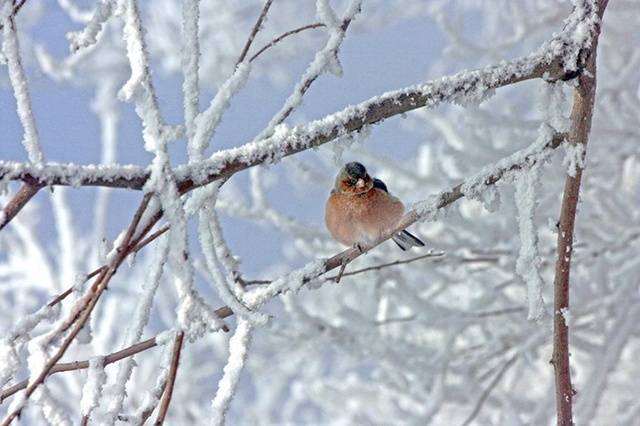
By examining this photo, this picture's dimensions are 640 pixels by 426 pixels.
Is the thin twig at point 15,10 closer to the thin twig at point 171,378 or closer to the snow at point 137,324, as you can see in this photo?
the snow at point 137,324

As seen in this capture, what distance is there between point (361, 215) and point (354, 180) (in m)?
0.18

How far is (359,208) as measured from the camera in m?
3.06

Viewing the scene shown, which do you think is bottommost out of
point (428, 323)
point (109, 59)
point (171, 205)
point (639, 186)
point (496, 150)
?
point (171, 205)

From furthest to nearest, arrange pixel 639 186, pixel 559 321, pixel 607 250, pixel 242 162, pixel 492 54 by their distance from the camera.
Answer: pixel 639 186 → pixel 492 54 → pixel 607 250 → pixel 559 321 → pixel 242 162

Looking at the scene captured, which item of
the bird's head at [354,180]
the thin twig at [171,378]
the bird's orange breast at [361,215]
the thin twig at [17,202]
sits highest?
the bird's head at [354,180]

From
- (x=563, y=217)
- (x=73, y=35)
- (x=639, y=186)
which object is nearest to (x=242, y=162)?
(x=73, y=35)

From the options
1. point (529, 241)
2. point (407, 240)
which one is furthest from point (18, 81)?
point (407, 240)

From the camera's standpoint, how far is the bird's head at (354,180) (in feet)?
10.3

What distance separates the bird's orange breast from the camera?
3.02 metres

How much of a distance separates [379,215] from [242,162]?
1545 mm

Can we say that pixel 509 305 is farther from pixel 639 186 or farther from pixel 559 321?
pixel 559 321

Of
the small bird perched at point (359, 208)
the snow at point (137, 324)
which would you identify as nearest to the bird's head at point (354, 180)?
the small bird perched at point (359, 208)

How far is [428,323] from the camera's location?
177 inches

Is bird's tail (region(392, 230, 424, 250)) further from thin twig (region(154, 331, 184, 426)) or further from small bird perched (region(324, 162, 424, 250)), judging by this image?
thin twig (region(154, 331, 184, 426))
